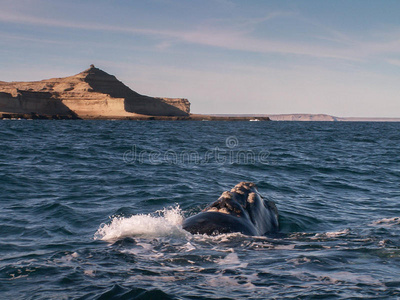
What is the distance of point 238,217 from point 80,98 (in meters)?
141

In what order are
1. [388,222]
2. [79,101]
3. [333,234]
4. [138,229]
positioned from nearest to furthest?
1. [138,229]
2. [333,234]
3. [388,222]
4. [79,101]

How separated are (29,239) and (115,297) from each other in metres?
3.97

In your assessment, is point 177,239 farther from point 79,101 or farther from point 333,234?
point 79,101

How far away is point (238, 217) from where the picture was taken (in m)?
8.29

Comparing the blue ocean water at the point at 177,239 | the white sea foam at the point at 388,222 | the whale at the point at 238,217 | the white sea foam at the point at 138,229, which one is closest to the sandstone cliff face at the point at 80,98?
the blue ocean water at the point at 177,239

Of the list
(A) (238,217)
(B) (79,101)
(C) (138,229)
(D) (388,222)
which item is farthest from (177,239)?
(B) (79,101)

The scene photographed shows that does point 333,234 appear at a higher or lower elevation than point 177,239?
lower

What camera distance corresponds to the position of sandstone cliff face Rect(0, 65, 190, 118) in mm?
121750

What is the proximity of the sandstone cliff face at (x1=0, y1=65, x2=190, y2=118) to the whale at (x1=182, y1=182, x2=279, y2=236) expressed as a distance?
118161mm

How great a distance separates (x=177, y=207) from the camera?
11.6m

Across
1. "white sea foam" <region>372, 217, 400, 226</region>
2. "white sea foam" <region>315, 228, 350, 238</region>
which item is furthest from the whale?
"white sea foam" <region>372, 217, 400, 226</region>

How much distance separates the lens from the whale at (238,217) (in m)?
7.93

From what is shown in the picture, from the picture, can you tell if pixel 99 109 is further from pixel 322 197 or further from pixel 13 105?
pixel 322 197

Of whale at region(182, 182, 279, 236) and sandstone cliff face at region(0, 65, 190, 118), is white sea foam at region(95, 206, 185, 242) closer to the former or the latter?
whale at region(182, 182, 279, 236)
